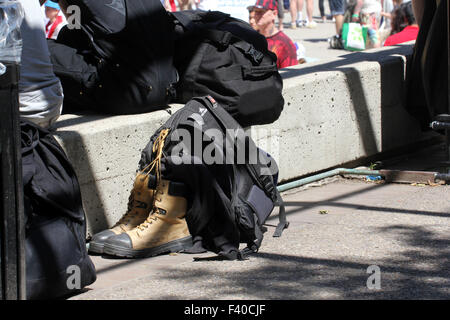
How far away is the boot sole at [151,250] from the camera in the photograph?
15.5ft

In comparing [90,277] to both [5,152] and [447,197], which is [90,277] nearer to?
[5,152]

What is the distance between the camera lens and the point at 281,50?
7934mm

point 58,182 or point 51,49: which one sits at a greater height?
point 51,49

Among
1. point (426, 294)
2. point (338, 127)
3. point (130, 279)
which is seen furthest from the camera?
point (338, 127)

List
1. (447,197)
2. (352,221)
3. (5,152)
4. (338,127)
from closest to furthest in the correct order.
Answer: (5,152)
(352,221)
(447,197)
(338,127)

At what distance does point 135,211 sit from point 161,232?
0.84ft

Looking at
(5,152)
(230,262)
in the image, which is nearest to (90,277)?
(230,262)

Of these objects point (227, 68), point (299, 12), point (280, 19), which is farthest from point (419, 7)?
point (299, 12)

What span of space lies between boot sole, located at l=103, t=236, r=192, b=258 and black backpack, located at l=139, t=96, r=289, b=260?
7 cm

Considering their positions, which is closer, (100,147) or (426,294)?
(426,294)

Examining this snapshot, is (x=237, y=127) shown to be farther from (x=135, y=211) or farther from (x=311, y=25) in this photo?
(x=311, y=25)

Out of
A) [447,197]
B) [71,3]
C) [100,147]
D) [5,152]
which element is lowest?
[447,197]

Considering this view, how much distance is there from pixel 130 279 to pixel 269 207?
3.56 feet

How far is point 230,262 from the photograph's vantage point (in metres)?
4.61
